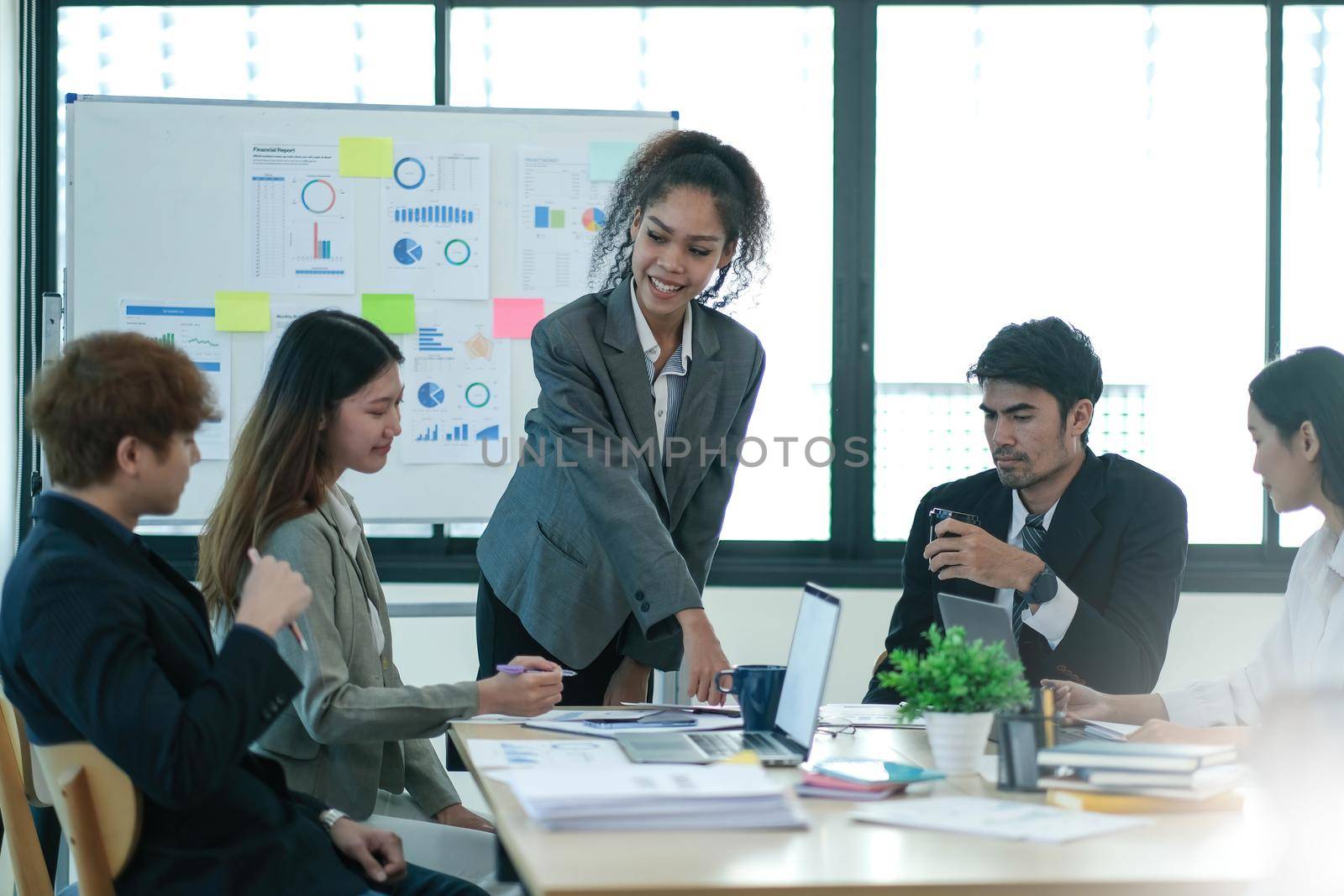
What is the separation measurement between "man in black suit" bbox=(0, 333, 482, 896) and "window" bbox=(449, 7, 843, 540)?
98.8 inches

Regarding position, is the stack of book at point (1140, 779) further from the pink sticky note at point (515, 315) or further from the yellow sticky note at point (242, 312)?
the yellow sticky note at point (242, 312)

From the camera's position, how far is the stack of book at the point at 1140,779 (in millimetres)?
1269

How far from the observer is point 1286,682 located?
194 centimetres

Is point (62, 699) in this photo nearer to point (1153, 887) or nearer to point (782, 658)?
point (1153, 887)

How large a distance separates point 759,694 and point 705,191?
2.97 feet

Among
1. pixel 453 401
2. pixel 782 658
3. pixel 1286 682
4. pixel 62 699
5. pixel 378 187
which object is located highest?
pixel 378 187

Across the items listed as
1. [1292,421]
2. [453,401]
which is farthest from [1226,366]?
[453,401]

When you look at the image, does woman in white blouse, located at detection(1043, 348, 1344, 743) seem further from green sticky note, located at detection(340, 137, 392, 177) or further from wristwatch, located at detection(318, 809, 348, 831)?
green sticky note, located at detection(340, 137, 392, 177)

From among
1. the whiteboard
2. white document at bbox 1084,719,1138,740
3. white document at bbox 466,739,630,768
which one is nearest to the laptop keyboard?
white document at bbox 466,739,630,768

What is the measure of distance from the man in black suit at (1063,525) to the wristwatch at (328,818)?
1.03 meters

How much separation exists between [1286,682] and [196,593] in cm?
160

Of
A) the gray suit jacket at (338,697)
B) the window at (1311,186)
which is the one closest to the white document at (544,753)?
the gray suit jacket at (338,697)

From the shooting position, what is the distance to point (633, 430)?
7.16 ft

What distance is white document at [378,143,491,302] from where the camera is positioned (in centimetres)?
339
